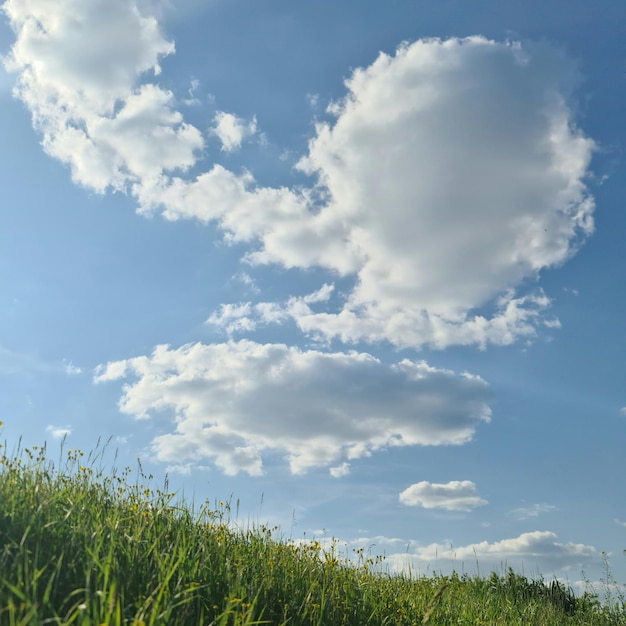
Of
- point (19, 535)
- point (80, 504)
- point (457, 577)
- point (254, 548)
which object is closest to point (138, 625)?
point (19, 535)

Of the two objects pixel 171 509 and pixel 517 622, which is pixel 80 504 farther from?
pixel 517 622

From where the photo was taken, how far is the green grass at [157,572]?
5.28 m

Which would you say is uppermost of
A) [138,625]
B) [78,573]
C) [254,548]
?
[254,548]

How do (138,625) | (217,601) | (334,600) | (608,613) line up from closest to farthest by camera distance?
(138,625) < (217,601) < (334,600) < (608,613)

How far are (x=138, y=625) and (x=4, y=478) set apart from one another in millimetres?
4356

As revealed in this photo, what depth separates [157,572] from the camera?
21.6ft

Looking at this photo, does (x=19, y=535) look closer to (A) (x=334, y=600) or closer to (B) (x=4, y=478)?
(B) (x=4, y=478)

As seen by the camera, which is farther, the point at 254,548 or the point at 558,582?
the point at 558,582

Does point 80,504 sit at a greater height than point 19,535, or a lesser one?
greater

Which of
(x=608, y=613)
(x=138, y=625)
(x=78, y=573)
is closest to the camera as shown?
(x=138, y=625)

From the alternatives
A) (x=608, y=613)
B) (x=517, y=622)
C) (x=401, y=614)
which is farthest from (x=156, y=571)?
(x=608, y=613)

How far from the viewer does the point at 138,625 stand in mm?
4465

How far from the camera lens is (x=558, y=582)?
696 inches

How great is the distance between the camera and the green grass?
5.28m
